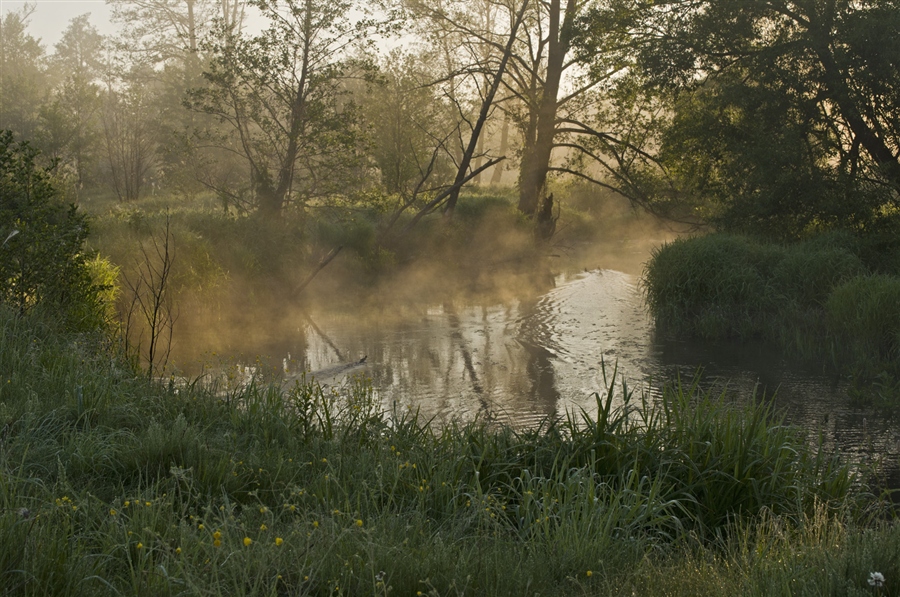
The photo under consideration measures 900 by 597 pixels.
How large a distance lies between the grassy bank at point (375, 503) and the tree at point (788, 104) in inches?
377

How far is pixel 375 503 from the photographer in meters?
4.14

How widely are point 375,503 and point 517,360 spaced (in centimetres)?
687

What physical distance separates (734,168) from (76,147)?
2200cm

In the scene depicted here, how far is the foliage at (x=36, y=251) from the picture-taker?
24.6 feet

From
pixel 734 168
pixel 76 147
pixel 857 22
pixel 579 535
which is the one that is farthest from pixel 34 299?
pixel 76 147

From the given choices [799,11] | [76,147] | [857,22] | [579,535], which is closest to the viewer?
[579,535]

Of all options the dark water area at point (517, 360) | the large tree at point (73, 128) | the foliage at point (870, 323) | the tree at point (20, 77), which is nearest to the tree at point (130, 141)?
the large tree at point (73, 128)

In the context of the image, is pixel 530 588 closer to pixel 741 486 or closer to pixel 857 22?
pixel 741 486

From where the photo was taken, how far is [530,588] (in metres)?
3.41

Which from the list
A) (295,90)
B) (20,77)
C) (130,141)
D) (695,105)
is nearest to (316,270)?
(295,90)

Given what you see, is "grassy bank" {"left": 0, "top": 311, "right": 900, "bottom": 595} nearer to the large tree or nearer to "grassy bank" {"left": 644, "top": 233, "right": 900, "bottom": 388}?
"grassy bank" {"left": 644, "top": 233, "right": 900, "bottom": 388}

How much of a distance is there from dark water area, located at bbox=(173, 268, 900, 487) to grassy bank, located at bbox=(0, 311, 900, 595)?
51.6 inches

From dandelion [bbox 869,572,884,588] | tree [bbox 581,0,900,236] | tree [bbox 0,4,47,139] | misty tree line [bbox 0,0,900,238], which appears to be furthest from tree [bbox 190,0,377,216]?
tree [bbox 0,4,47,139]

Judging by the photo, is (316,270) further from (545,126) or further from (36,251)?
(545,126)
